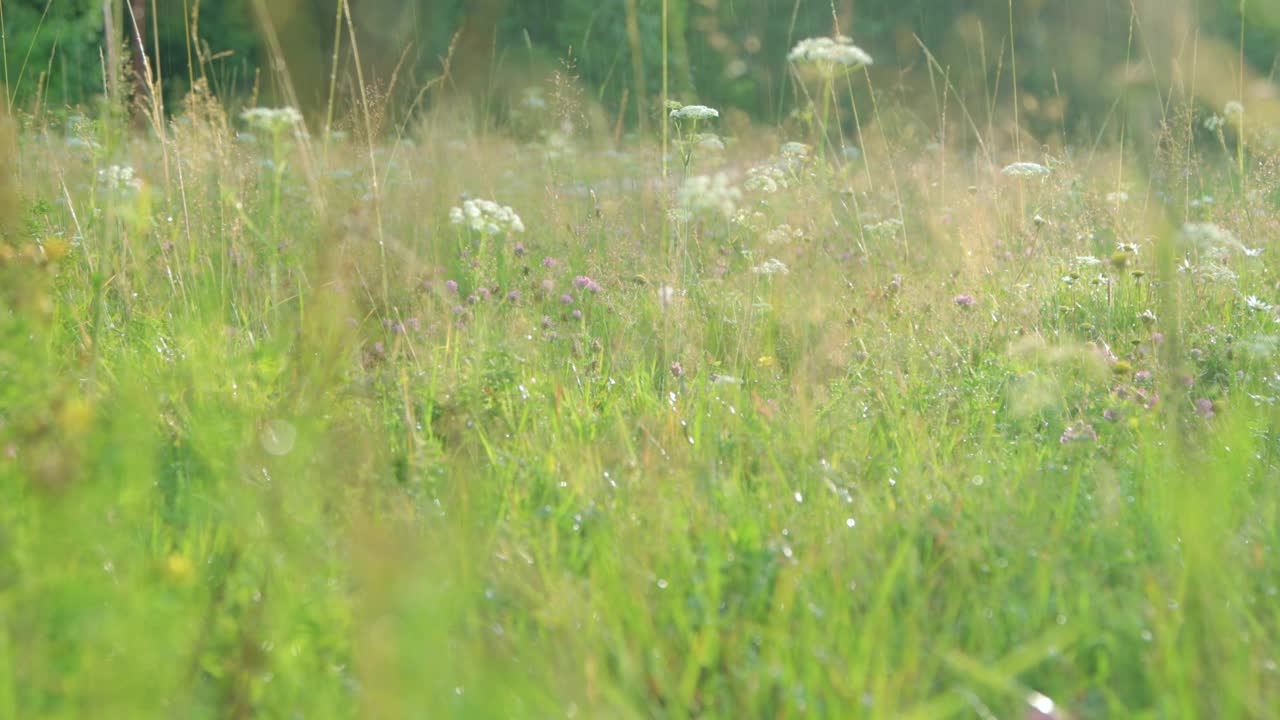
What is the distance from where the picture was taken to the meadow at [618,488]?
1245 mm

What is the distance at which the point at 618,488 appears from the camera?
1.77 m

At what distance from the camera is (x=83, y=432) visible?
1421mm

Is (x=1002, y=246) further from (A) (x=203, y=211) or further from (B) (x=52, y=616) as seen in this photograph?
(B) (x=52, y=616)

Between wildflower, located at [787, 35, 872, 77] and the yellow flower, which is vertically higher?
wildflower, located at [787, 35, 872, 77]

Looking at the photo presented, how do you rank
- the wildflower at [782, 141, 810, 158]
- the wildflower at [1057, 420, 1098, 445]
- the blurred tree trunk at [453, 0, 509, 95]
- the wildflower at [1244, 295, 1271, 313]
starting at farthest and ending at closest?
the blurred tree trunk at [453, 0, 509, 95]
the wildflower at [782, 141, 810, 158]
the wildflower at [1244, 295, 1271, 313]
the wildflower at [1057, 420, 1098, 445]

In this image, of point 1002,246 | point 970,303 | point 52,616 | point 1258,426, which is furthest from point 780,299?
point 52,616

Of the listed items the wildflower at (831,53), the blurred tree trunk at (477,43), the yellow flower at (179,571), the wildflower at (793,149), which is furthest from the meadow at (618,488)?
the blurred tree trunk at (477,43)

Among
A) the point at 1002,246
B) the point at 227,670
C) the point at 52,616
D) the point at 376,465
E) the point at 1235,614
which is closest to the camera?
the point at 52,616

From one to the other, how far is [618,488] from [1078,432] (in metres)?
0.98

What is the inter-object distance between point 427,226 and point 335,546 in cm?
257

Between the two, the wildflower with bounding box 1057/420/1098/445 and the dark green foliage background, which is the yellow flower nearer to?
the wildflower with bounding box 1057/420/1098/445

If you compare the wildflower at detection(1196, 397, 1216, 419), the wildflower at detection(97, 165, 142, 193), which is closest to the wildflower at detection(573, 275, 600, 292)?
the wildflower at detection(97, 165, 142, 193)

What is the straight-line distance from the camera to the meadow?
4.09 feet

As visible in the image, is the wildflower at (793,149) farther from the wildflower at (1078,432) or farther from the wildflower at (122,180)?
the wildflower at (122,180)
